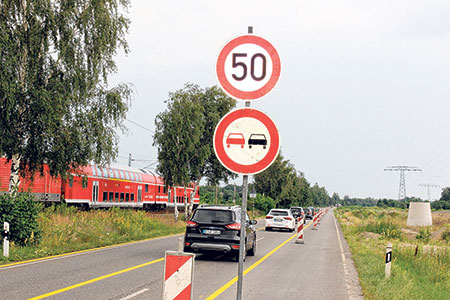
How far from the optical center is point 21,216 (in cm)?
1496

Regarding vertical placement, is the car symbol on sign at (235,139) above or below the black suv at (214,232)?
above

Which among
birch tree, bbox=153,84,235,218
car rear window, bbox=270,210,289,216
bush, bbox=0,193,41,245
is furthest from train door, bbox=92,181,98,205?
bush, bbox=0,193,41,245

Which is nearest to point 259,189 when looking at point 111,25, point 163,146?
point 163,146

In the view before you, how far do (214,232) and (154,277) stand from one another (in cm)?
378

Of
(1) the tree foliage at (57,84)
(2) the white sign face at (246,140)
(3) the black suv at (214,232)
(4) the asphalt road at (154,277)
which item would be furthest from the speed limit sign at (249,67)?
(1) the tree foliage at (57,84)

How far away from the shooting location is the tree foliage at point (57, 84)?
18.5 m

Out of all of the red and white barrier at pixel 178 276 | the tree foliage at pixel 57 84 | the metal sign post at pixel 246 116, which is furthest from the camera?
the tree foliage at pixel 57 84

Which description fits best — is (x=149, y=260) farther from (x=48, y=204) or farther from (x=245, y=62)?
(x=48, y=204)

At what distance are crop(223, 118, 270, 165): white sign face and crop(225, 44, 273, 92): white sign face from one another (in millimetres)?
383

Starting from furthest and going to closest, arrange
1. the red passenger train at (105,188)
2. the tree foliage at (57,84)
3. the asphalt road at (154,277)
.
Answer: the red passenger train at (105,188)
the tree foliage at (57,84)
the asphalt road at (154,277)

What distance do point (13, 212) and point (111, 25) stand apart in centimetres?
1012

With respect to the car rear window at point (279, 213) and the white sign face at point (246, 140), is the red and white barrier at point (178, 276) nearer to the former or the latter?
the white sign face at point (246, 140)

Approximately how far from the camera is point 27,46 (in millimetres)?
19219

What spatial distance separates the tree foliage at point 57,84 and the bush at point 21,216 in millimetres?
4001
